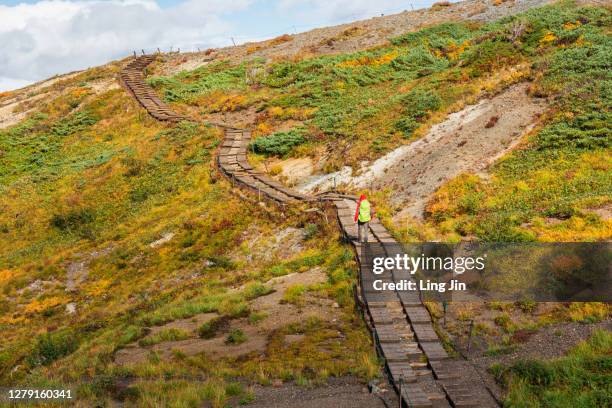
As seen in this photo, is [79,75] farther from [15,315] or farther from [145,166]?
[15,315]

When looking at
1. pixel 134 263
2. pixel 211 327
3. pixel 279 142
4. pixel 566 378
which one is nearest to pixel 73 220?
pixel 134 263

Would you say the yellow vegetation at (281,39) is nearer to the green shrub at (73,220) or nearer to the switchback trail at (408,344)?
the green shrub at (73,220)

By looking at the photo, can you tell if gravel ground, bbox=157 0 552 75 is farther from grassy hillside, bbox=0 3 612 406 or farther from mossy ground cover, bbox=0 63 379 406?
mossy ground cover, bbox=0 63 379 406

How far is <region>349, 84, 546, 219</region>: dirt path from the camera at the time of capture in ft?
77.4

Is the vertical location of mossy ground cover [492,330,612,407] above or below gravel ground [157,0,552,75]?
below

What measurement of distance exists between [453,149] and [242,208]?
39.2ft

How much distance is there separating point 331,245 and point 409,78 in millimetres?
26993

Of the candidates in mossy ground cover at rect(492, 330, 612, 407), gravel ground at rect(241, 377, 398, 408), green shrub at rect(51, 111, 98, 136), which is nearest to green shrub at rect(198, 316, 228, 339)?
gravel ground at rect(241, 377, 398, 408)

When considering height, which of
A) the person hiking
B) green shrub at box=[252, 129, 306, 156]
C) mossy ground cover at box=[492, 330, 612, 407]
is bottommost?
mossy ground cover at box=[492, 330, 612, 407]

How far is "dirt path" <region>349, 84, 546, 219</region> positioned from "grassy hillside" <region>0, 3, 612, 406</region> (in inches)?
37.1

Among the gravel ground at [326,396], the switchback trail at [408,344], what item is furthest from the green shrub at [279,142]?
the gravel ground at [326,396]

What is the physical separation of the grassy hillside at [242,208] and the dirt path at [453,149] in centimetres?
94

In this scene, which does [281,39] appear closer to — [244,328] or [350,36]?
[350,36]

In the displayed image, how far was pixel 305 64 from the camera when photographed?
1981 inches
